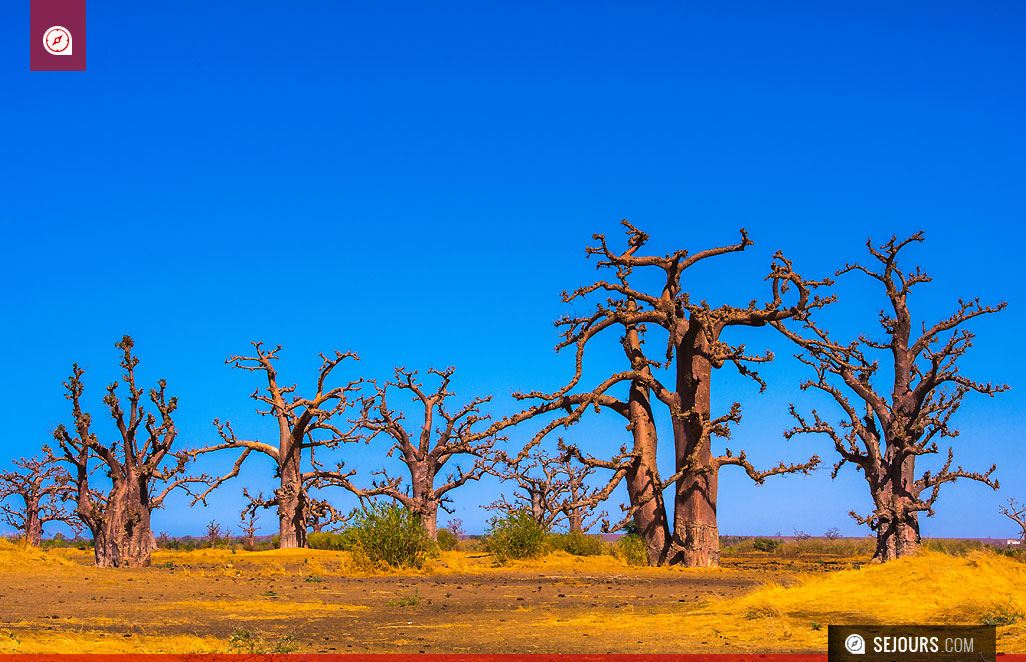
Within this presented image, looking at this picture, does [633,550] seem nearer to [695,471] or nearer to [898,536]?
[695,471]

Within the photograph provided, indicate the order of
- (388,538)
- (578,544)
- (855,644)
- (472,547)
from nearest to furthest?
(855,644), (388,538), (578,544), (472,547)

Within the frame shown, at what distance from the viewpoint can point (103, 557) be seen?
30.2 metres

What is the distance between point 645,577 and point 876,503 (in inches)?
362

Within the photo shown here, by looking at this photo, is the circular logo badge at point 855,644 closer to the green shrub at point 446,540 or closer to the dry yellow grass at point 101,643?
the dry yellow grass at point 101,643

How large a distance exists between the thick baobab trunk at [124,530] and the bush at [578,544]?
13632mm

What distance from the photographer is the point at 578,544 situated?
35875 mm

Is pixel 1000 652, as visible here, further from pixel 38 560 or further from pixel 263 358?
pixel 263 358

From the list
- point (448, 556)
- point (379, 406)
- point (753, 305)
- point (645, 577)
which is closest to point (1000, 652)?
point (645, 577)

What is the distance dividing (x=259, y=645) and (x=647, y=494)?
1920cm

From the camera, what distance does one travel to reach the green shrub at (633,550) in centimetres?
3056

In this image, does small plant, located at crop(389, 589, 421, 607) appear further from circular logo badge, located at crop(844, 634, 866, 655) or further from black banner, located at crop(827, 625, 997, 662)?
circular logo badge, located at crop(844, 634, 866, 655)

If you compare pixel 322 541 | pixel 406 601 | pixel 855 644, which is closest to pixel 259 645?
pixel 406 601

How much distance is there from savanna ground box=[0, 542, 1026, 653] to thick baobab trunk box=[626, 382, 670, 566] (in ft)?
13.9

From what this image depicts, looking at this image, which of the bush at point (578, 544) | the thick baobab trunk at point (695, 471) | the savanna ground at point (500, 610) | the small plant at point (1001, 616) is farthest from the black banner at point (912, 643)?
the bush at point (578, 544)
